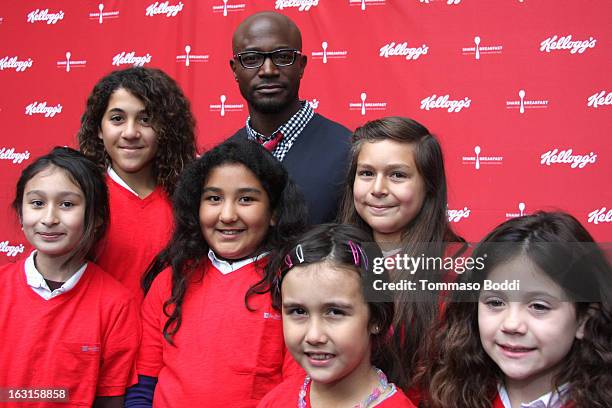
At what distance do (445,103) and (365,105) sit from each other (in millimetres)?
437

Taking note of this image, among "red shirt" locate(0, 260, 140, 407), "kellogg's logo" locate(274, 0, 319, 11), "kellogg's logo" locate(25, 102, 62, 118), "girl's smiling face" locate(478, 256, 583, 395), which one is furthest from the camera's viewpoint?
"kellogg's logo" locate(25, 102, 62, 118)

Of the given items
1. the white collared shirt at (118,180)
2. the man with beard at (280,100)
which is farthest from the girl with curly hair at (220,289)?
the man with beard at (280,100)

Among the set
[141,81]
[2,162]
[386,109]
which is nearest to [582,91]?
[386,109]

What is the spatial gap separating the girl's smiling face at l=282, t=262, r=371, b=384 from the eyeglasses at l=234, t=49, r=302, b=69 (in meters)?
1.14

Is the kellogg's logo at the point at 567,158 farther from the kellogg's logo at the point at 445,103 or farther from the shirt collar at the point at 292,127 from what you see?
the shirt collar at the point at 292,127

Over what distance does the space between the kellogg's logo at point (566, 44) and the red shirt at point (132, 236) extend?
2.28 metres

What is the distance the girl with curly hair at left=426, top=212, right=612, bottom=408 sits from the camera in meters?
1.55

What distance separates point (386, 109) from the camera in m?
3.88

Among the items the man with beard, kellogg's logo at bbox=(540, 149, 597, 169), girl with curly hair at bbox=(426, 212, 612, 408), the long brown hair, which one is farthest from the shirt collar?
kellogg's logo at bbox=(540, 149, 597, 169)

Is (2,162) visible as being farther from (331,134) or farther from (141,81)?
(331,134)

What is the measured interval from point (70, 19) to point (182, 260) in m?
2.91

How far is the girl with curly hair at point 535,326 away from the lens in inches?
60.9

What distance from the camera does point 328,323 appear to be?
1.63 meters

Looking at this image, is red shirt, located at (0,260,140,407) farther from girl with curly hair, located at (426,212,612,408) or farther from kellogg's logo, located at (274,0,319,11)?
kellogg's logo, located at (274,0,319,11)
